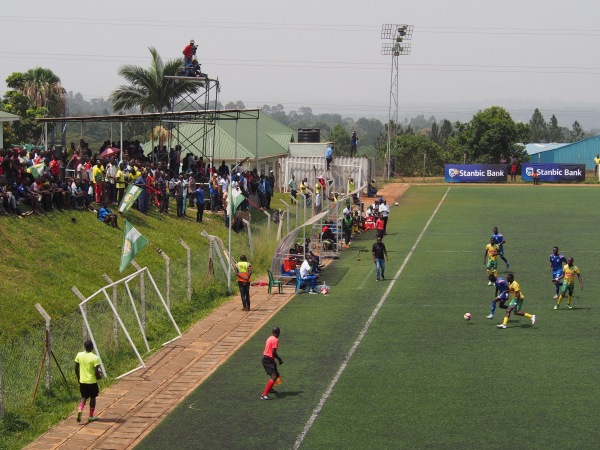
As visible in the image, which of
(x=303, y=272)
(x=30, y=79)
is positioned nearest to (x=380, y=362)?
(x=303, y=272)

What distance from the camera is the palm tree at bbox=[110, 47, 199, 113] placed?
58.6 meters

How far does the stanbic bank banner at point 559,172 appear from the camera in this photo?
248ft

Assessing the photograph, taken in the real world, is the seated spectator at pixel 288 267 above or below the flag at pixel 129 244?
below

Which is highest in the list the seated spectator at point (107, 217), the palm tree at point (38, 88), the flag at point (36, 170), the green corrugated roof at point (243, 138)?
the palm tree at point (38, 88)

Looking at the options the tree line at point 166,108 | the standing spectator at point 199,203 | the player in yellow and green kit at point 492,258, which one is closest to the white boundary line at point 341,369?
the player in yellow and green kit at point 492,258

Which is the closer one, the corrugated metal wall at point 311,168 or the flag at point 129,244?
the flag at point 129,244

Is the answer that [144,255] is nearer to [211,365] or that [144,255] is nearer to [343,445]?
[211,365]

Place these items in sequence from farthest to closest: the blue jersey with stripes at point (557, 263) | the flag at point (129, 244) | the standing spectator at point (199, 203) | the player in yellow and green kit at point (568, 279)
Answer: the standing spectator at point (199, 203) < the blue jersey with stripes at point (557, 263) < the player in yellow and green kit at point (568, 279) < the flag at point (129, 244)

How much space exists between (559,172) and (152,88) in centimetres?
3267

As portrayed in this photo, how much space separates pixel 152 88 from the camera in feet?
194

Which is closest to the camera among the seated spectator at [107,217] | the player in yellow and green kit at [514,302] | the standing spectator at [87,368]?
the standing spectator at [87,368]

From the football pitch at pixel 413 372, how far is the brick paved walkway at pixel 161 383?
403 millimetres

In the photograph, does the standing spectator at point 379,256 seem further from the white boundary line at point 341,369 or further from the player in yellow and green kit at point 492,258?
the player in yellow and green kit at point 492,258

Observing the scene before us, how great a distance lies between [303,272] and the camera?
1294 inches
